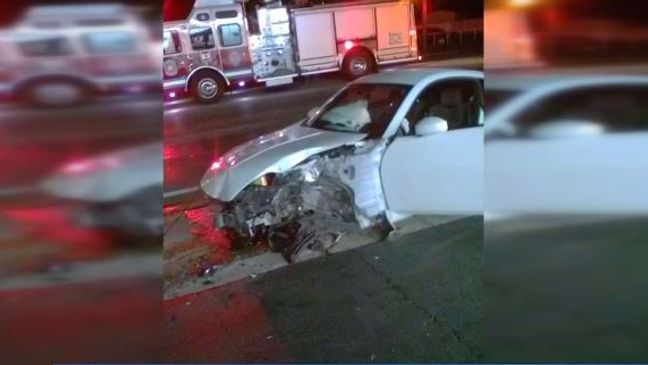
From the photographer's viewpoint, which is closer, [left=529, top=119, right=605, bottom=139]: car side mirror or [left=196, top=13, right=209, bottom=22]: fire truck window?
[left=529, top=119, right=605, bottom=139]: car side mirror

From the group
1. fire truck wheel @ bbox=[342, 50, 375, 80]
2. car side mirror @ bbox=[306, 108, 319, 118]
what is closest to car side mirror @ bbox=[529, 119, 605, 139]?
fire truck wheel @ bbox=[342, 50, 375, 80]

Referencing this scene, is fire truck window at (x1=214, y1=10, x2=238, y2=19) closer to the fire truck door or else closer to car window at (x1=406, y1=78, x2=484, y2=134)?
the fire truck door

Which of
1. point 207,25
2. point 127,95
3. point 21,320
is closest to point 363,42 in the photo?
point 207,25

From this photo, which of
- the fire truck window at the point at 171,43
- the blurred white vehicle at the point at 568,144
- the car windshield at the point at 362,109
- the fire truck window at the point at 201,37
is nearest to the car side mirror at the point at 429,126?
the car windshield at the point at 362,109

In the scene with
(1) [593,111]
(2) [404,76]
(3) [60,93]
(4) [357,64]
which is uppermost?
(3) [60,93]

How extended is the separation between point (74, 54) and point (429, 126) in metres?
2.03

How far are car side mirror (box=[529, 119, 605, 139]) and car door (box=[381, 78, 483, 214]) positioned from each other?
1.37 ft

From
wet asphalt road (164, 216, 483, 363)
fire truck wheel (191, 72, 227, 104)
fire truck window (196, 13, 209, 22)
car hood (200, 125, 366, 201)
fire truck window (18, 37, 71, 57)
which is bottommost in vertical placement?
wet asphalt road (164, 216, 483, 363)

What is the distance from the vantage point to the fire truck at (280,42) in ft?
10.2

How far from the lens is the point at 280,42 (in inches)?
131

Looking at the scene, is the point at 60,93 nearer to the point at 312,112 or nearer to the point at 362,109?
the point at 312,112

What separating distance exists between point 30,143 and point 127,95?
1.47ft

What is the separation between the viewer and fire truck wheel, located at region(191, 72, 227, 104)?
310cm

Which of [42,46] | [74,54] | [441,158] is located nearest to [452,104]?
[441,158]
